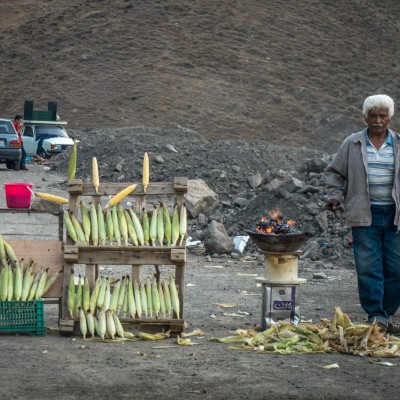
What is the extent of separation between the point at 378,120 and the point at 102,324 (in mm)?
2893

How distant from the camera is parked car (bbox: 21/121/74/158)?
39.6 m

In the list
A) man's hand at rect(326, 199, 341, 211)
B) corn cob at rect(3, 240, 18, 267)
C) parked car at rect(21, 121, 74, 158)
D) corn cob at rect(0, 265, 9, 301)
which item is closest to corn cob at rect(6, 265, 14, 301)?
corn cob at rect(0, 265, 9, 301)

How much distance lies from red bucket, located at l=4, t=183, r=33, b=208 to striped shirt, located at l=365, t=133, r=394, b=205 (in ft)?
14.2

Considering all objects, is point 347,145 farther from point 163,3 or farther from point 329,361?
point 163,3

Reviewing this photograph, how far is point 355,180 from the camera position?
→ 9109mm

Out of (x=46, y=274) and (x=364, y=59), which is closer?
(x=46, y=274)

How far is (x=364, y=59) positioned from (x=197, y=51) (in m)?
10.1

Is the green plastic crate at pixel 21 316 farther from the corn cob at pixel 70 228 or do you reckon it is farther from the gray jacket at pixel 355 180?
the gray jacket at pixel 355 180

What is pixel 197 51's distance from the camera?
199 ft

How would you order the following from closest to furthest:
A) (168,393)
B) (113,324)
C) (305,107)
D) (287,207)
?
(168,393), (113,324), (287,207), (305,107)

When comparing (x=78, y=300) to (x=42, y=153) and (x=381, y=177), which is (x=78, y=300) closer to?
(x=381, y=177)

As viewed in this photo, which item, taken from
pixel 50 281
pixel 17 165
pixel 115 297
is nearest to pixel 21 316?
pixel 50 281

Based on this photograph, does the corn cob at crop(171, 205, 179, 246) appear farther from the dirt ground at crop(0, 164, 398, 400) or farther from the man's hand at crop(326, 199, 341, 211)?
the man's hand at crop(326, 199, 341, 211)

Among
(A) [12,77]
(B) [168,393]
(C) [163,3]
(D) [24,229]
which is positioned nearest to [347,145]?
(B) [168,393]
